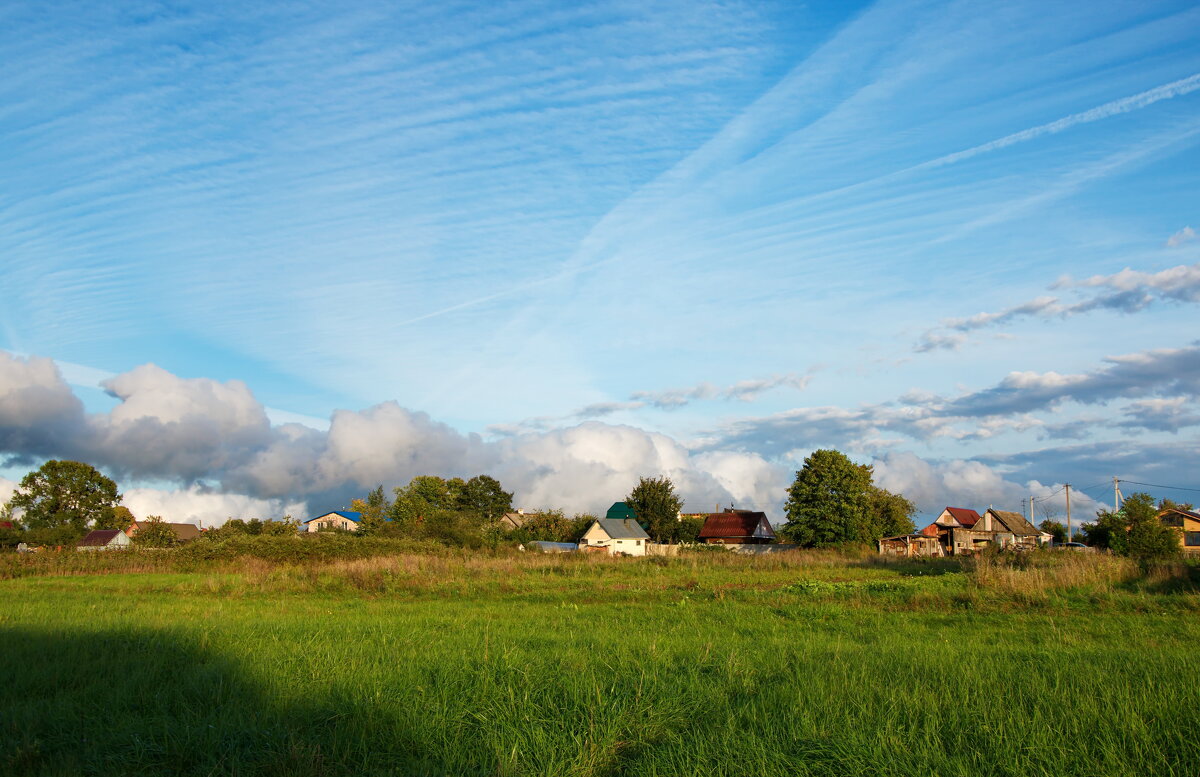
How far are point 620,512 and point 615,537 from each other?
14.7 m

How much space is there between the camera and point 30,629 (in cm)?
1280

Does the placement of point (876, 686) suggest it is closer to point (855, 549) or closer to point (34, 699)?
point (34, 699)

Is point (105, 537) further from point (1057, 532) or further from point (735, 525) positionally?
point (1057, 532)

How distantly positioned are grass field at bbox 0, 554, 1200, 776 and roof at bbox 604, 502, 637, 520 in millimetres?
69725

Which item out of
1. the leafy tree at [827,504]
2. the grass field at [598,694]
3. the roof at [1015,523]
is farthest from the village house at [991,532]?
the grass field at [598,694]

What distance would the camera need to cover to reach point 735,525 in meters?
86.9

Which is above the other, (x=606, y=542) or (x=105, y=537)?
(x=606, y=542)

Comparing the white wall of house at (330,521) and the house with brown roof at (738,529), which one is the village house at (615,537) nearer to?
the house with brown roof at (738,529)

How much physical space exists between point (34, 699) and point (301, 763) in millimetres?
4126

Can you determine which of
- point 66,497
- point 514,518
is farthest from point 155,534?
point 514,518

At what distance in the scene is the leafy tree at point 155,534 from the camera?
64.7 m

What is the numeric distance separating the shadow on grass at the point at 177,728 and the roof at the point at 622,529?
6440cm

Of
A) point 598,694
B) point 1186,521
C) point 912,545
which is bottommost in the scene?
point 912,545

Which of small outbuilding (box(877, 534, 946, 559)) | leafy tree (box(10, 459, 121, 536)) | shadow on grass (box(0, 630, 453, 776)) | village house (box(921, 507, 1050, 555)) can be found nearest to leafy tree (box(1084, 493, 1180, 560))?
small outbuilding (box(877, 534, 946, 559))
